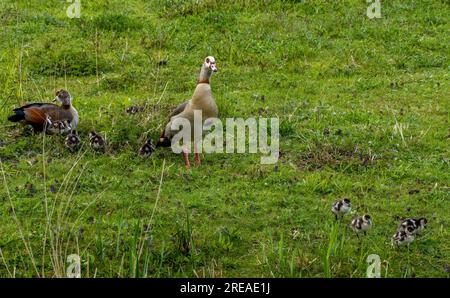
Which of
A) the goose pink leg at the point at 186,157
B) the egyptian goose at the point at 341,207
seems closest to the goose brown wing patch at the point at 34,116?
the goose pink leg at the point at 186,157

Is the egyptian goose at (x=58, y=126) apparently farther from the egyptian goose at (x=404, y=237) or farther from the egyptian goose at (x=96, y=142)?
the egyptian goose at (x=404, y=237)

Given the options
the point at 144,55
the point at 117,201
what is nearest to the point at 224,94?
the point at 144,55

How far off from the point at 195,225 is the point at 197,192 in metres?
0.81

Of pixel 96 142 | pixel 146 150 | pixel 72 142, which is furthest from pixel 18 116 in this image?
Result: pixel 146 150

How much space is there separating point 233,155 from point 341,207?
223 centimetres

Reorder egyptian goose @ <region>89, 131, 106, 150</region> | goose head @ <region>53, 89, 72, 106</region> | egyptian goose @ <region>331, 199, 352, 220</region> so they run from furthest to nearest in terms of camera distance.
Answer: goose head @ <region>53, 89, 72, 106</region>
egyptian goose @ <region>89, 131, 106, 150</region>
egyptian goose @ <region>331, 199, 352, 220</region>

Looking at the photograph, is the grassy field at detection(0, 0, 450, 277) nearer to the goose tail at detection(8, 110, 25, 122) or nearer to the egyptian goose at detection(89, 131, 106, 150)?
the egyptian goose at detection(89, 131, 106, 150)

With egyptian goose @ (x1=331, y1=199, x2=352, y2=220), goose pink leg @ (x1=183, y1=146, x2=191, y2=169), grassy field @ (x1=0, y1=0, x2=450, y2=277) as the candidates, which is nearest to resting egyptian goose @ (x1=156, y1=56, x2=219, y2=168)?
goose pink leg @ (x1=183, y1=146, x2=191, y2=169)

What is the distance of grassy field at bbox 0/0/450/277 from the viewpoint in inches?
307

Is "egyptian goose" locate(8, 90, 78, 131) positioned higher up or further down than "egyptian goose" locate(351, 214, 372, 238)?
higher up

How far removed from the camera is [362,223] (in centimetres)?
805

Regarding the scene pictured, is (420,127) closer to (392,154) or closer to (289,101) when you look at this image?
(392,154)

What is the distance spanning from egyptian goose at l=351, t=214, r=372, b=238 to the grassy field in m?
0.13

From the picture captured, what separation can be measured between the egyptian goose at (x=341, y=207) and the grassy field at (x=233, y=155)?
0.55 feet
